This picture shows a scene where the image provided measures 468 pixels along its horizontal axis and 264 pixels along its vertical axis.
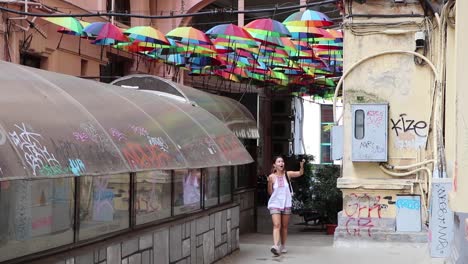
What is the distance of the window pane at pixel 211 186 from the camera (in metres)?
10.1

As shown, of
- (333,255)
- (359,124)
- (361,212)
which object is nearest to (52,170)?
(333,255)

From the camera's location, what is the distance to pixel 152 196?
811cm

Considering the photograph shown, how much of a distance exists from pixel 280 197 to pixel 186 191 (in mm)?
1908

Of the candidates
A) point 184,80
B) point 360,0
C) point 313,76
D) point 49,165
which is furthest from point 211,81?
point 49,165

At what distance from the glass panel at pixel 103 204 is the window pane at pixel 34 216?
0.81 ft

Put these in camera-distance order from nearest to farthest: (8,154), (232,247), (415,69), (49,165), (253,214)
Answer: (8,154)
(49,165)
(232,247)
(415,69)
(253,214)

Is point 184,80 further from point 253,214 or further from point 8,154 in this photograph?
point 8,154

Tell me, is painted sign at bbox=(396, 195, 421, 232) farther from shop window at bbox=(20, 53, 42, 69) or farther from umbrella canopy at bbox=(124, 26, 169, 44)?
shop window at bbox=(20, 53, 42, 69)

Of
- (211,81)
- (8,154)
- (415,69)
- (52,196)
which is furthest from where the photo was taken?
(211,81)

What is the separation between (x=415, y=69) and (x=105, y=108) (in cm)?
691

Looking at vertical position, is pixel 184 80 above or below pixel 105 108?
above

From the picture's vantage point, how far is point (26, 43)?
590 inches

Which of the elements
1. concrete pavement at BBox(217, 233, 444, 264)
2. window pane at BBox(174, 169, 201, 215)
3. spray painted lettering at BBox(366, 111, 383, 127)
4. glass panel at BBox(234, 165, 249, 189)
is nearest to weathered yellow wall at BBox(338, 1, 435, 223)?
spray painted lettering at BBox(366, 111, 383, 127)

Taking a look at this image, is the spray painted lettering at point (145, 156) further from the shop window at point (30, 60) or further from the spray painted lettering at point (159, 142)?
the shop window at point (30, 60)
